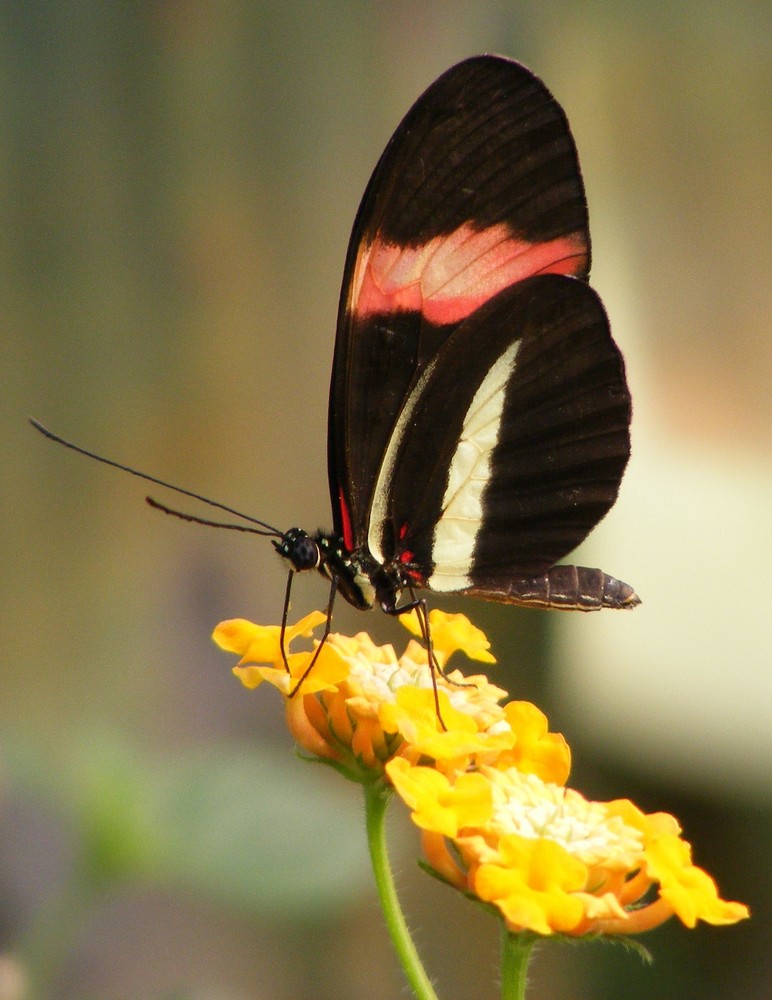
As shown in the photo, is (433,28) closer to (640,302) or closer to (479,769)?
(640,302)

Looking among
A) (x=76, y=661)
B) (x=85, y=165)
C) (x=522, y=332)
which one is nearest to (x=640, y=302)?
(x=85, y=165)

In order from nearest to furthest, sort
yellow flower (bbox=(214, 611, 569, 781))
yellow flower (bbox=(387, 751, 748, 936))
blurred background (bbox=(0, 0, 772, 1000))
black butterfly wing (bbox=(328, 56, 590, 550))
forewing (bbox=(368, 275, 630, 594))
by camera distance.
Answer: yellow flower (bbox=(387, 751, 748, 936)) → yellow flower (bbox=(214, 611, 569, 781)) → black butterfly wing (bbox=(328, 56, 590, 550)) → forewing (bbox=(368, 275, 630, 594)) → blurred background (bbox=(0, 0, 772, 1000))

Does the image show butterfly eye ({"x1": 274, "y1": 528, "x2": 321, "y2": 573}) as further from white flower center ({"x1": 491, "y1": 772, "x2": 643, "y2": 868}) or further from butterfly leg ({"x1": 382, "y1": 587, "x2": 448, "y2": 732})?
white flower center ({"x1": 491, "y1": 772, "x2": 643, "y2": 868})

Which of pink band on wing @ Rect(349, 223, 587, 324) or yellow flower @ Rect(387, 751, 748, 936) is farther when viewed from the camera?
pink band on wing @ Rect(349, 223, 587, 324)

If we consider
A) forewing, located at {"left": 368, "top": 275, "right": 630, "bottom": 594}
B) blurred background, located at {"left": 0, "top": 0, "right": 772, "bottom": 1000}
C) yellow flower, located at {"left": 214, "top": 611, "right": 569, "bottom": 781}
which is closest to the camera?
yellow flower, located at {"left": 214, "top": 611, "right": 569, "bottom": 781}

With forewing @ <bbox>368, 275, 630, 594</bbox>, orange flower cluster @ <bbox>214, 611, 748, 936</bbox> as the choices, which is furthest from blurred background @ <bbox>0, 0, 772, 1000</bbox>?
orange flower cluster @ <bbox>214, 611, 748, 936</bbox>

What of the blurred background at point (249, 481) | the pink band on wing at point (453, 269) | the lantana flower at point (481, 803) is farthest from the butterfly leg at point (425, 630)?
the blurred background at point (249, 481)

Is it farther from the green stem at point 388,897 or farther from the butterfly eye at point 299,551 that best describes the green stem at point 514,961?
the butterfly eye at point 299,551
